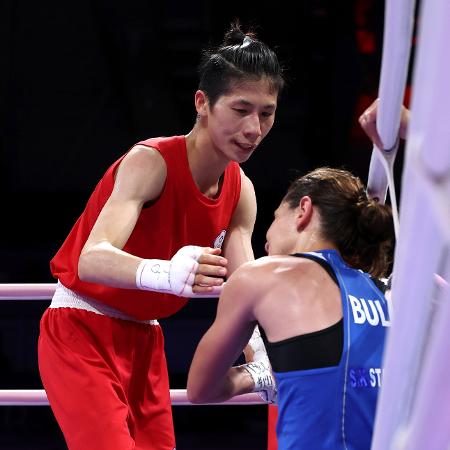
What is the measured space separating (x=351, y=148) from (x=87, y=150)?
5.97 feet

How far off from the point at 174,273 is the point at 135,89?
4.46 meters

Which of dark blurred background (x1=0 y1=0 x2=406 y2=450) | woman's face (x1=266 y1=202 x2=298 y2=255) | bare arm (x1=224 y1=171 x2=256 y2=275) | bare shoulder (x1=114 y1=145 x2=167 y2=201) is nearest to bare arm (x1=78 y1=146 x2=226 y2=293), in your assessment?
bare shoulder (x1=114 y1=145 x2=167 y2=201)

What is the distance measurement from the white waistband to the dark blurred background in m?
3.54

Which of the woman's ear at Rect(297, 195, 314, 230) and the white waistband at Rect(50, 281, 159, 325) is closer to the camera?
the woman's ear at Rect(297, 195, 314, 230)

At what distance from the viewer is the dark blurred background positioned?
5773mm

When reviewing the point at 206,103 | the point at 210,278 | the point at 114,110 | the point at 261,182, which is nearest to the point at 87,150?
the point at 114,110

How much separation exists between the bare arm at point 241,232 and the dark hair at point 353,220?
67cm

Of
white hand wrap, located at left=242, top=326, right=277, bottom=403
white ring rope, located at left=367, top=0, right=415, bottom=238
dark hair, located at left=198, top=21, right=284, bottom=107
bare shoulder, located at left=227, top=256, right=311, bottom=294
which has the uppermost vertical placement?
white ring rope, located at left=367, top=0, right=415, bottom=238

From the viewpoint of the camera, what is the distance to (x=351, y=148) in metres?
5.80

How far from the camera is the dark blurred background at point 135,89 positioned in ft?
18.9

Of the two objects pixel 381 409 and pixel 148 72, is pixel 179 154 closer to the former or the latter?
pixel 381 409

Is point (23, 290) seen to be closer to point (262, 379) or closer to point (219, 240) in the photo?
point (219, 240)

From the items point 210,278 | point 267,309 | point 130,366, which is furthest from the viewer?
point 130,366

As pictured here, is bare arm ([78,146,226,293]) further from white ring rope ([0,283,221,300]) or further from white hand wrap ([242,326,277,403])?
white ring rope ([0,283,221,300])
